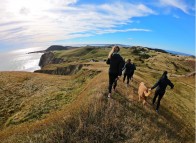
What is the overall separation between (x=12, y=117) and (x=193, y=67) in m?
134

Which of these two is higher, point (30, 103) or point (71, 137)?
point (71, 137)

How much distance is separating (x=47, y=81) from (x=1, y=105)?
10448mm

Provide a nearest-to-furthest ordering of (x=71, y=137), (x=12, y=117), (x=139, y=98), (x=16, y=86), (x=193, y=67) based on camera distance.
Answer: (x=71, y=137)
(x=139, y=98)
(x=12, y=117)
(x=16, y=86)
(x=193, y=67)

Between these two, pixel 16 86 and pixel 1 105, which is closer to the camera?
pixel 1 105

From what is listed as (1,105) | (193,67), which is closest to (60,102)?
(1,105)

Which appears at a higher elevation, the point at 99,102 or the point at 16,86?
the point at 99,102

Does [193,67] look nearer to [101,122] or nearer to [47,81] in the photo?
[47,81]

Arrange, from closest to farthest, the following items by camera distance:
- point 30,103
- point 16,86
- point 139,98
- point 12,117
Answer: point 139,98 → point 12,117 → point 30,103 → point 16,86

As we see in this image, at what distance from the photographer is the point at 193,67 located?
147 m

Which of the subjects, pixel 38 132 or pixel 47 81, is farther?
pixel 47 81

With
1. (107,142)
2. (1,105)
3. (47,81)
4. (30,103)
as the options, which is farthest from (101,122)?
(47,81)

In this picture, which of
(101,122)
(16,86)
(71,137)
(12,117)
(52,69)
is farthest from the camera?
(52,69)

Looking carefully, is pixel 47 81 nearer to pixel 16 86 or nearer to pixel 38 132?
pixel 16 86

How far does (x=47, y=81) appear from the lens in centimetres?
4209
